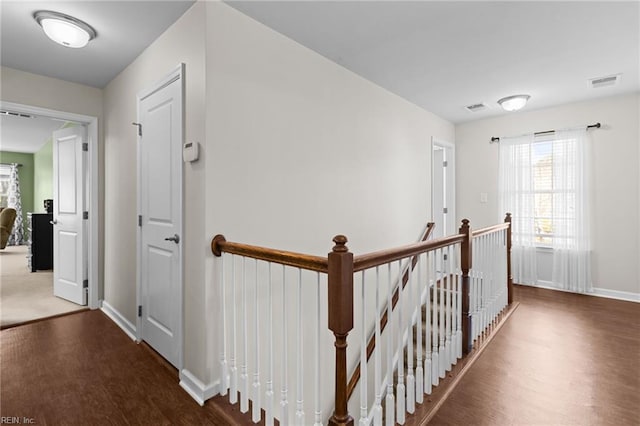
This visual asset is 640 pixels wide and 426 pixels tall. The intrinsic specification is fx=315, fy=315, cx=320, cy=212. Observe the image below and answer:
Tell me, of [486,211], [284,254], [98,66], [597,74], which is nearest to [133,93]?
[98,66]

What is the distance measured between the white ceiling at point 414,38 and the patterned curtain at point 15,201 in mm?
7214

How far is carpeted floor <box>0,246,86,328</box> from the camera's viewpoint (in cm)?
317

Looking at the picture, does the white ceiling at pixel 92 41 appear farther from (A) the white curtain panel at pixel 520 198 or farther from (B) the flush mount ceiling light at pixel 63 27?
(A) the white curtain panel at pixel 520 198

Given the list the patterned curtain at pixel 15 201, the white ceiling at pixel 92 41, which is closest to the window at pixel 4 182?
the patterned curtain at pixel 15 201

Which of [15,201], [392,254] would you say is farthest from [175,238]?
[15,201]

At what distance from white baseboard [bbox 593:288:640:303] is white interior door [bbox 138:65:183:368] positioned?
4.83 m

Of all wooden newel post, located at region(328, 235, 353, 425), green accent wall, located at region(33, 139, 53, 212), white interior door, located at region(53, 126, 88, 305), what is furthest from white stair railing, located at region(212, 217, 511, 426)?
green accent wall, located at region(33, 139, 53, 212)

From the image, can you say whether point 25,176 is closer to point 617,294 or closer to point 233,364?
point 233,364

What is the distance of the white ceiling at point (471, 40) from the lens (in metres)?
2.09

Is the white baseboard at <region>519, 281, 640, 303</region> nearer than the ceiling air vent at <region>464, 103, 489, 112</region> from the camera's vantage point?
Yes

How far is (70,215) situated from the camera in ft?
11.7

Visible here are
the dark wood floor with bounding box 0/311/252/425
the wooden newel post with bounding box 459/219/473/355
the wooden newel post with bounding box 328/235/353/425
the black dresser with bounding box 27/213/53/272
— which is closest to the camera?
the wooden newel post with bounding box 328/235/353/425

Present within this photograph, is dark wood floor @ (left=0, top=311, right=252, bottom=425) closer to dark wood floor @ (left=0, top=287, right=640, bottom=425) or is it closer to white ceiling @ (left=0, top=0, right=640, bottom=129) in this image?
dark wood floor @ (left=0, top=287, right=640, bottom=425)

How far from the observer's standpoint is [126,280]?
2.90 metres
